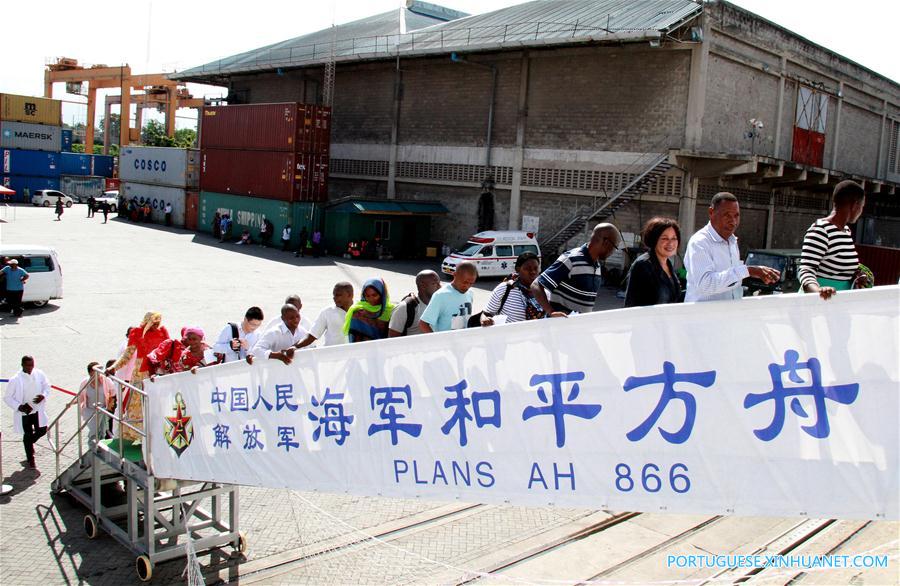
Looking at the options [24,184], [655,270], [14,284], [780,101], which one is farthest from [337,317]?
[24,184]

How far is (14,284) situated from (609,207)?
1993cm

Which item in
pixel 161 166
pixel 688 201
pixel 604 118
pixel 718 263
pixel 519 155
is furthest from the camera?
pixel 161 166

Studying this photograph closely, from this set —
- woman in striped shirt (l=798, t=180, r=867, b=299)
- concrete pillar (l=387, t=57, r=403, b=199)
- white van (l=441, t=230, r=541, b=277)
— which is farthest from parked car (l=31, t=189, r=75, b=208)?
woman in striped shirt (l=798, t=180, r=867, b=299)

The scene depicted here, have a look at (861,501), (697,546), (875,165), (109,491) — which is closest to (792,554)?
(697,546)

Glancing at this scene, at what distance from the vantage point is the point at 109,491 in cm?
886

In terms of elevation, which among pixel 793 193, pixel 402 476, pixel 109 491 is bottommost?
pixel 109 491

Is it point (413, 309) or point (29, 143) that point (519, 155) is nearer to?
point (413, 309)

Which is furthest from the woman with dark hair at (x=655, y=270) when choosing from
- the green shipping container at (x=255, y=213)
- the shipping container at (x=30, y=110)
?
the shipping container at (x=30, y=110)

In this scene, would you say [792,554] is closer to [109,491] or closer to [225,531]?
[225,531]

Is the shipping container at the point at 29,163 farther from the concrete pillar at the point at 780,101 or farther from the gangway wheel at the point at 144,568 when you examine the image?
the gangway wheel at the point at 144,568

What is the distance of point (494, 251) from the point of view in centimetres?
2873

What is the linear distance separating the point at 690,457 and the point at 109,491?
7.33m

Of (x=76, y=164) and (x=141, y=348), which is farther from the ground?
(x=76, y=164)

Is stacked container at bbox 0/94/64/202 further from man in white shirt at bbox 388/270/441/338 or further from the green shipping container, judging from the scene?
man in white shirt at bbox 388/270/441/338
